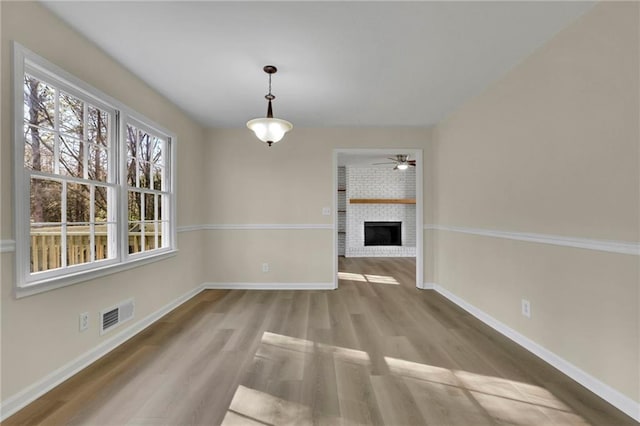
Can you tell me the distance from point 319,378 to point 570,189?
217cm

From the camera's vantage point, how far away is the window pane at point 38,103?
177 cm

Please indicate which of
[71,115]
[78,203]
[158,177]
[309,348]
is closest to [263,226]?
[158,177]

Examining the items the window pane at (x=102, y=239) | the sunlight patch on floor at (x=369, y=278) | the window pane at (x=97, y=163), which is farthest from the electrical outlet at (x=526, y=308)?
the window pane at (x=97, y=163)

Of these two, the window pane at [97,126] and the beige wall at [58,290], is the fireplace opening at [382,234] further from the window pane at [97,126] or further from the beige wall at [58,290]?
the window pane at [97,126]

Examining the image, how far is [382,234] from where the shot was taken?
25.8ft

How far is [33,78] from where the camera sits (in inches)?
71.4

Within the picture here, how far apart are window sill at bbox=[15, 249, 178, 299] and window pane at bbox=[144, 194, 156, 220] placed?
1.50ft

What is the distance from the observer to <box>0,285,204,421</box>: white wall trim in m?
1.58

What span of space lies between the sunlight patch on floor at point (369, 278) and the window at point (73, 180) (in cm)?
321

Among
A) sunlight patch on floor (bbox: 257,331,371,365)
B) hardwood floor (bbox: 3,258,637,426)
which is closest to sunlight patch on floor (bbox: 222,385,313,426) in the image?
hardwood floor (bbox: 3,258,637,426)

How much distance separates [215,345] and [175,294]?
133 cm

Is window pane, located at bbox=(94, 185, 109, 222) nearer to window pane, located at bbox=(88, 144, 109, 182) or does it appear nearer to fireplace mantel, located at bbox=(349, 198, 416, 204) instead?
window pane, located at bbox=(88, 144, 109, 182)

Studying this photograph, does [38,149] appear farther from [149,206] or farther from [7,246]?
[149,206]

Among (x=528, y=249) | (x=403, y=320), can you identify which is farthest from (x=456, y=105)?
(x=403, y=320)
